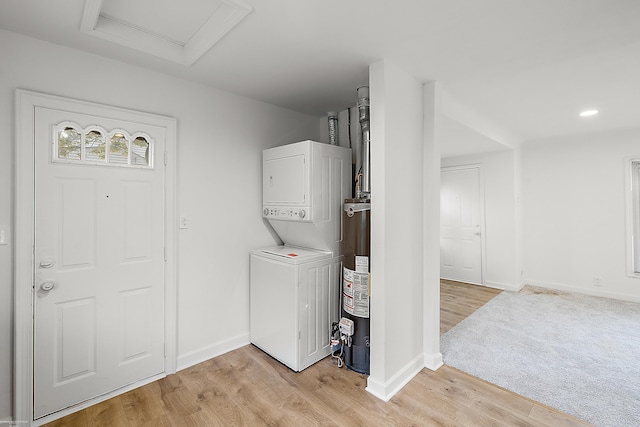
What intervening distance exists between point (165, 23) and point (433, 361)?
312 cm

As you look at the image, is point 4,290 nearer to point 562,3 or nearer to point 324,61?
point 324,61

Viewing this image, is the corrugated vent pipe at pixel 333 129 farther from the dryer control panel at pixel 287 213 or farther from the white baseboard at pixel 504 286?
the white baseboard at pixel 504 286

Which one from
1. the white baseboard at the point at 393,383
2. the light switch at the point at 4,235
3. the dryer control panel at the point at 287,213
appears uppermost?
the dryer control panel at the point at 287,213

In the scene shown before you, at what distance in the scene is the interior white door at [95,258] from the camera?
1920 mm

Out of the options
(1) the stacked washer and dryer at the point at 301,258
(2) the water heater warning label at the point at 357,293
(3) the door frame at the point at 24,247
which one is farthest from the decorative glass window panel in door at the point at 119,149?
(2) the water heater warning label at the point at 357,293

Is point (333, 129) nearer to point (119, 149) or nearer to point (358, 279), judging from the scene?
point (358, 279)

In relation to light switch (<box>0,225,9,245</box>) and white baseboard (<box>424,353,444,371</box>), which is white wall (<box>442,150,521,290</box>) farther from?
light switch (<box>0,225,9,245</box>)

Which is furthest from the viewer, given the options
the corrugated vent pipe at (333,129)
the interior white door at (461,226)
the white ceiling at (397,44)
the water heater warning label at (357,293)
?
the interior white door at (461,226)

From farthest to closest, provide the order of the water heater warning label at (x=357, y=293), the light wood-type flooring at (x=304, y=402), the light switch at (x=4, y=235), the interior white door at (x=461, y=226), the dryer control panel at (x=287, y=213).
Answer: the interior white door at (x=461, y=226) → the dryer control panel at (x=287, y=213) → the water heater warning label at (x=357, y=293) → the light wood-type flooring at (x=304, y=402) → the light switch at (x=4, y=235)

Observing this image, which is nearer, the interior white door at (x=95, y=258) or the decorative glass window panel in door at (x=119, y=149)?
the interior white door at (x=95, y=258)

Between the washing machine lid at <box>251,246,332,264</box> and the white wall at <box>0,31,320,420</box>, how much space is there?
0.22 meters

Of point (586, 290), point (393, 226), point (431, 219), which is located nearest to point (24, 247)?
point (393, 226)

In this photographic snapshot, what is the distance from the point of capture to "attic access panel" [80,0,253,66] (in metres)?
1.68

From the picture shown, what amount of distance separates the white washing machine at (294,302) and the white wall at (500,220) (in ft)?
11.4
